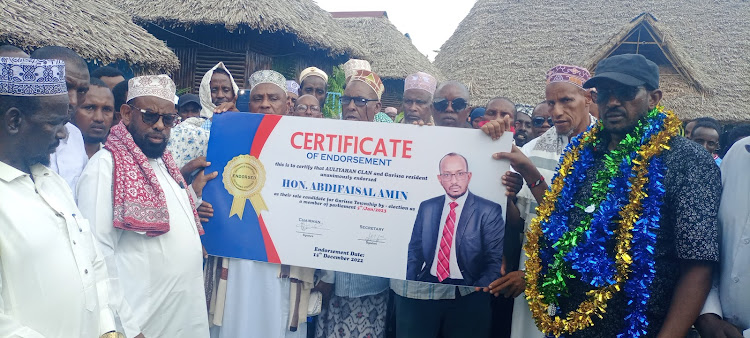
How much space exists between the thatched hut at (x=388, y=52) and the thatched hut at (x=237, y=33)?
23.4 ft

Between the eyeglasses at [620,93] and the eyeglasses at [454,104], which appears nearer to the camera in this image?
the eyeglasses at [620,93]

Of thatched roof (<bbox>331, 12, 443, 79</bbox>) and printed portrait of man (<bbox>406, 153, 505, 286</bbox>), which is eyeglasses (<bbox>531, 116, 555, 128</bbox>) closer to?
printed portrait of man (<bbox>406, 153, 505, 286</bbox>)

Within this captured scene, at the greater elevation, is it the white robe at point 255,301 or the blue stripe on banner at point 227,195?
the blue stripe on banner at point 227,195

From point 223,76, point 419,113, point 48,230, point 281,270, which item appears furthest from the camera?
point 223,76

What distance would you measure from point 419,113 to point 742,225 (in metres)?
2.64

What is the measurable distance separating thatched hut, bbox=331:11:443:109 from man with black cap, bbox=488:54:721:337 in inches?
687

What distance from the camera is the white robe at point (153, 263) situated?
302 centimetres

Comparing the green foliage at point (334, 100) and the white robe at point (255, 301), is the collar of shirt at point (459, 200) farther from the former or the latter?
the green foliage at point (334, 100)

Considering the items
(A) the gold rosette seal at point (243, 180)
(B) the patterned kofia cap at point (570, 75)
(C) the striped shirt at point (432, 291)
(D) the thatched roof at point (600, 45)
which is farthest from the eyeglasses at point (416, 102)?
(D) the thatched roof at point (600, 45)

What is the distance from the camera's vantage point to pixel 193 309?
134 inches

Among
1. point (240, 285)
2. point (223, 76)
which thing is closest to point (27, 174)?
point (240, 285)

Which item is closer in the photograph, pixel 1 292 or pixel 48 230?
pixel 1 292

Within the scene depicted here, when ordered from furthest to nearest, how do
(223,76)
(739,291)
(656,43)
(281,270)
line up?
(656,43) < (223,76) < (281,270) < (739,291)

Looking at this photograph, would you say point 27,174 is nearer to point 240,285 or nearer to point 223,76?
point 240,285
